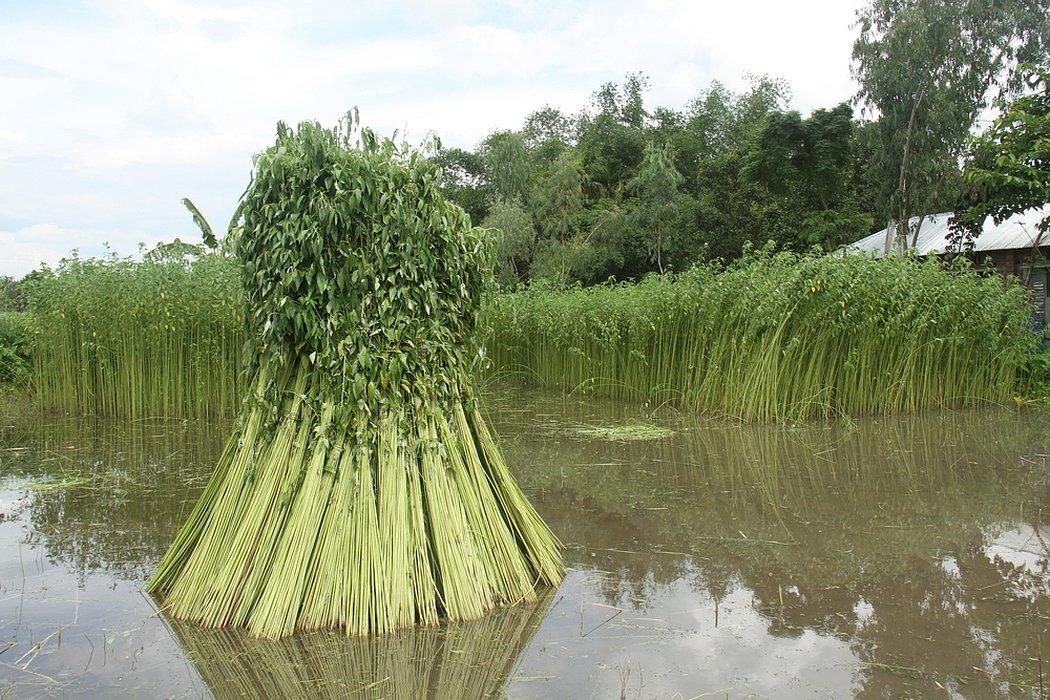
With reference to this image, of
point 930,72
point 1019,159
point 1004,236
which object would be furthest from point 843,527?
point 930,72

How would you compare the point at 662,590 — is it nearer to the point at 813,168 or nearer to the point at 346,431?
the point at 346,431

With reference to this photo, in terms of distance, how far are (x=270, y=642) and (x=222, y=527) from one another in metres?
0.61

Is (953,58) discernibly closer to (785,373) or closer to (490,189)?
(785,373)

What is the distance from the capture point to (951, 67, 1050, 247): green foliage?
12008 mm

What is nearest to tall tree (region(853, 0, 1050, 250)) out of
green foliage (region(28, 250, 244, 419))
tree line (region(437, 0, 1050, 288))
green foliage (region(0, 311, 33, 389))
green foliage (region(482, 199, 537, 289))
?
tree line (region(437, 0, 1050, 288))

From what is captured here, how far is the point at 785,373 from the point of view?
31.4ft

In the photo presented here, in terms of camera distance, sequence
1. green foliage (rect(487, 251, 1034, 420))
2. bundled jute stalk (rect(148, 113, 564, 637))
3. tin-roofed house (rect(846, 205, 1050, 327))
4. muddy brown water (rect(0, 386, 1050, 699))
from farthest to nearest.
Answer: tin-roofed house (rect(846, 205, 1050, 327))
green foliage (rect(487, 251, 1034, 420))
bundled jute stalk (rect(148, 113, 564, 637))
muddy brown water (rect(0, 386, 1050, 699))

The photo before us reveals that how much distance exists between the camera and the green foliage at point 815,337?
9344mm

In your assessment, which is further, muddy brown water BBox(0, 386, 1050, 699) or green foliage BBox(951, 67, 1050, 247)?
green foliage BBox(951, 67, 1050, 247)

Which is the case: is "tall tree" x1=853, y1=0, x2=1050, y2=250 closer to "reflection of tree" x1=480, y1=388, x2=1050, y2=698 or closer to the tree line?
the tree line

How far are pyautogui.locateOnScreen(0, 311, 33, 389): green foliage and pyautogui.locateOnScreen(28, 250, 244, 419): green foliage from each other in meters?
2.03

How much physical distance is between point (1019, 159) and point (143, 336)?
41.7 ft

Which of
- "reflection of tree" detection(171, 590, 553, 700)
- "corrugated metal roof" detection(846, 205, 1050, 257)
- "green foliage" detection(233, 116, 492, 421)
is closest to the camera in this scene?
"reflection of tree" detection(171, 590, 553, 700)

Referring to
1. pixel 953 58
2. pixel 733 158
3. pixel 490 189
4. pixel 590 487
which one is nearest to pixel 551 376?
pixel 590 487
